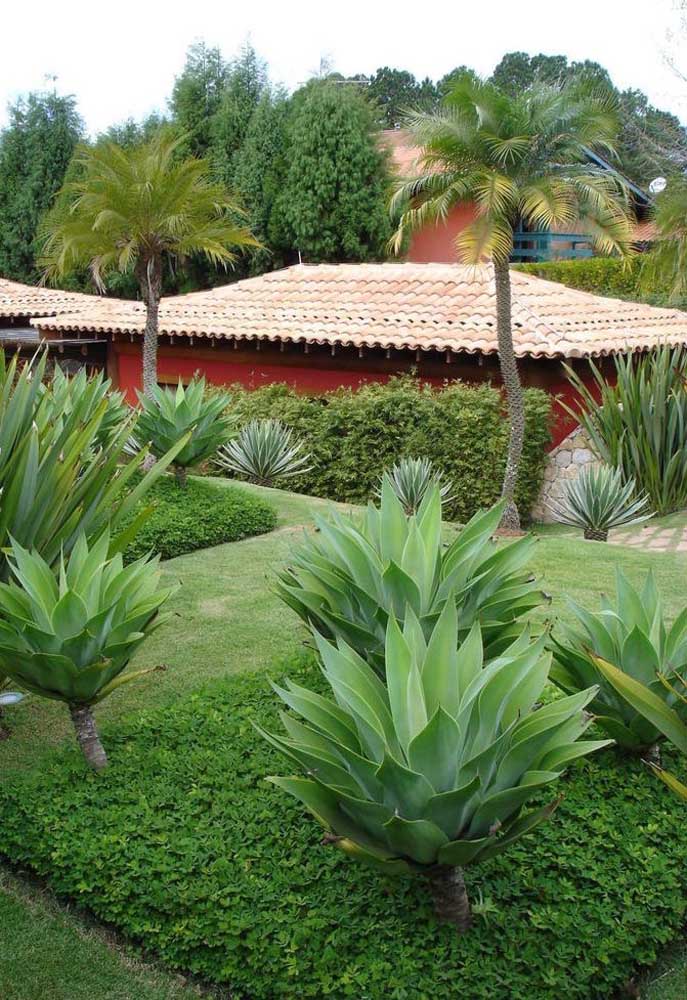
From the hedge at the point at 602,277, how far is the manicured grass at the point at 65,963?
2745 cm

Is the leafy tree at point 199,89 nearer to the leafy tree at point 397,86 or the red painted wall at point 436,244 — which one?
the red painted wall at point 436,244

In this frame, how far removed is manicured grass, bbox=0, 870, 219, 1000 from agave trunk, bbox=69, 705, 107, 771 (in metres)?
0.67

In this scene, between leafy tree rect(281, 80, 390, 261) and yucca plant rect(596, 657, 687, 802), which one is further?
leafy tree rect(281, 80, 390, 261)

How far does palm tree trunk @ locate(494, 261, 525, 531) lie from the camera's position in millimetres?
12719

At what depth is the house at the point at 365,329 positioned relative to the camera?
16766mm

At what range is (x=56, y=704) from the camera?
226 inches

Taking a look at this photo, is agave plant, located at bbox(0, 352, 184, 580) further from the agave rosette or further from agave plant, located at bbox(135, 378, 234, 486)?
agave plant, located at bbox(135, 378, 234, 486)

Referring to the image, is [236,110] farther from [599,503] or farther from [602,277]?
[599,503]

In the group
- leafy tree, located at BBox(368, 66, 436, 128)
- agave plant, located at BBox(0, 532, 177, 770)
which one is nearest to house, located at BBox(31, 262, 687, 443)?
agave plant, located at BBox(0, 532, 177, 770)

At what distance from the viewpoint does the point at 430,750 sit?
308 cm

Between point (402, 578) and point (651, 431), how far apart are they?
939 centimetres

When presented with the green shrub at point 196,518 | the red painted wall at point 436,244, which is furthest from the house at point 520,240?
the green shrub at point 196,518

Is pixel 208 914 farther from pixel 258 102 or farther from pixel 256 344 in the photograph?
pixel 258 102

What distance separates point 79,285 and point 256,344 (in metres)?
15.8
